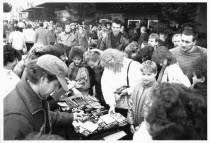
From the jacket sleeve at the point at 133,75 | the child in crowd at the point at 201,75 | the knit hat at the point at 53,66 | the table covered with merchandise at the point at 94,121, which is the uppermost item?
the knit hat at the point at 53,66

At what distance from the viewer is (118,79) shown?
8.63ft

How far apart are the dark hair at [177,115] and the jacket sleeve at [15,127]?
76 centimetres

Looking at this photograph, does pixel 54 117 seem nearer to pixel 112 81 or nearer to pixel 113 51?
pixel 112 81

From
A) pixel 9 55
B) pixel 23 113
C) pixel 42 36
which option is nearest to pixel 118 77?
pixel 9 55

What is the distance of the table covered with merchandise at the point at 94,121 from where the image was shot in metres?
2.07

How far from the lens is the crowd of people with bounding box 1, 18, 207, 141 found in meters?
1.08

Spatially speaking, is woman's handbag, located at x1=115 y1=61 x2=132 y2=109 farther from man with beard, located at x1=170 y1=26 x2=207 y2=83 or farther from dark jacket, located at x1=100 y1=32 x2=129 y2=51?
dark jacket, located at x1=100 y1=32 x2=129 y2=51

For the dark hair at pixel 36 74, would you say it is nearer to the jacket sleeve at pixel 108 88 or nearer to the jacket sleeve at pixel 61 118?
the jacket sleeve at pixel 61 118

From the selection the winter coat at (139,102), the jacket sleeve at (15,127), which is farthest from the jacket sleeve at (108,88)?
the jacket sleeve at (15,127)

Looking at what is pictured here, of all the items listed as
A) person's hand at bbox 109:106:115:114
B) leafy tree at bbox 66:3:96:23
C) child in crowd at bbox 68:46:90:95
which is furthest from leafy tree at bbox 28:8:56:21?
person's hand at bbox 109:106:115:114

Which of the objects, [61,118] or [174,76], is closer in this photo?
[61,118]

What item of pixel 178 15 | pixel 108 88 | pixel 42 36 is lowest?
pixel 108 88

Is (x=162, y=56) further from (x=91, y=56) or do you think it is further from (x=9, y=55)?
(x=9, y=55)

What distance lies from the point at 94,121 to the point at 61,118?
1.24ft
